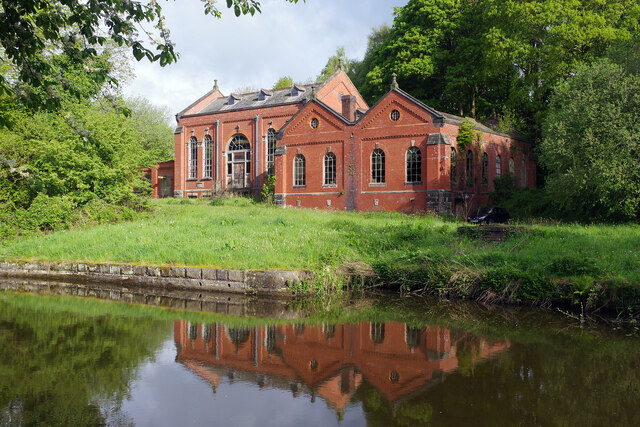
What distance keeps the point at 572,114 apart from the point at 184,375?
18.9 meters

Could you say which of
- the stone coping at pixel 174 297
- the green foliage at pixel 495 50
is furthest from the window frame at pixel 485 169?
the stone coping at pixel 174 297

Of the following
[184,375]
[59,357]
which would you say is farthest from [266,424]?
[59,357]

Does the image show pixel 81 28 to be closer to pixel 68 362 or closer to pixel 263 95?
pixel 68 362

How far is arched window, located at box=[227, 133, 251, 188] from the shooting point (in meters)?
35.2

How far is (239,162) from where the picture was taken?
3550 cm

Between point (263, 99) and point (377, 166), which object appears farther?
point (263, 99)

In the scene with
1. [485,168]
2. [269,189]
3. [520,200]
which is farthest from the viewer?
[269,189]

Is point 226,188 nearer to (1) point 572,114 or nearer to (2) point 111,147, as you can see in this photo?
(2) point 111,147

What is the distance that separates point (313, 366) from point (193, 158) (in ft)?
108

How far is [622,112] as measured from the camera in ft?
61.8

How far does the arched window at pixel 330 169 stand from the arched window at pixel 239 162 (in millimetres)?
8342

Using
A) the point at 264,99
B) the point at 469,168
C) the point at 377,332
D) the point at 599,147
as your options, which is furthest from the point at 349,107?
the point at 377,332

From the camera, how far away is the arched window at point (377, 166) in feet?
87.6

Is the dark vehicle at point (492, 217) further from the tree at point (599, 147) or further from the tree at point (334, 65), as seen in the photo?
the tree at point (334, 65)
